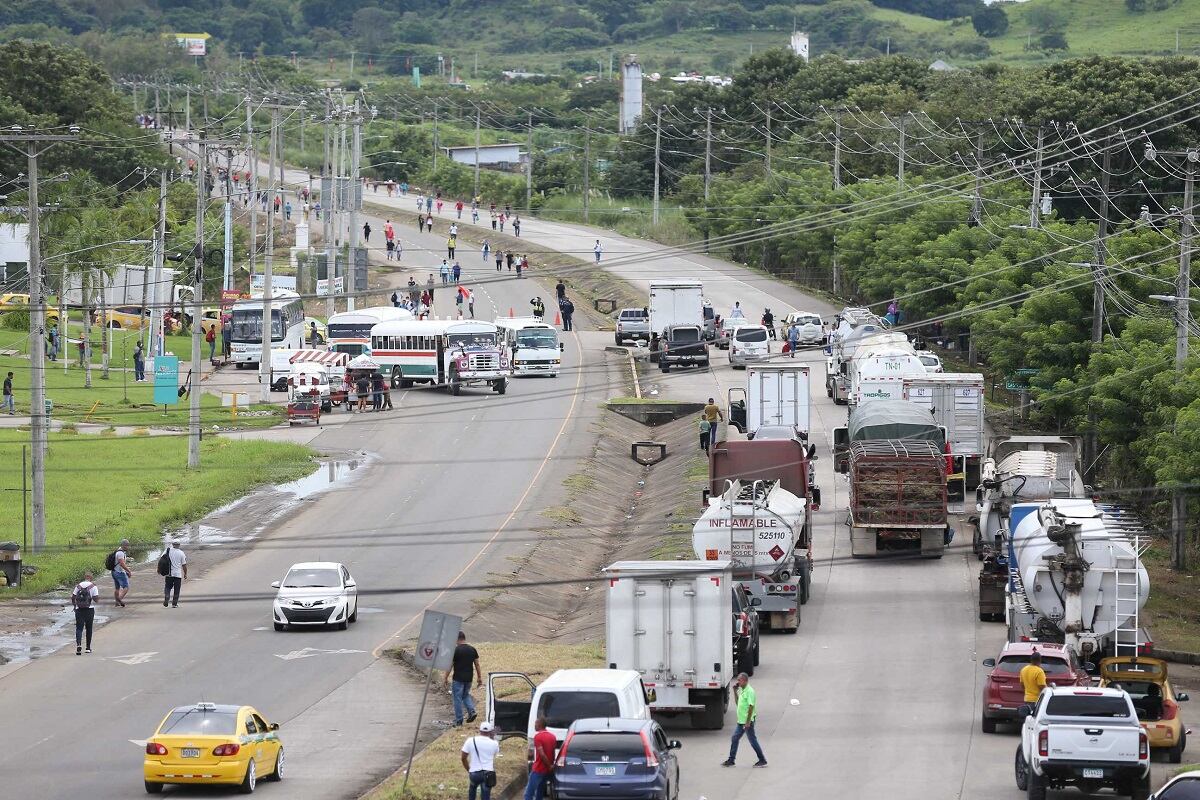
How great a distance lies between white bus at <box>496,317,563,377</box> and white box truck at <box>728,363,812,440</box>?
20080 millimetres

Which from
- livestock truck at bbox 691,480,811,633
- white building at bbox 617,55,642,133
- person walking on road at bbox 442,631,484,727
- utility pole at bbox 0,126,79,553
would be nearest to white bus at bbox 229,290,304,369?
utility pole at bbox 0,126,79,553

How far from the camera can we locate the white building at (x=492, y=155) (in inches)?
7072

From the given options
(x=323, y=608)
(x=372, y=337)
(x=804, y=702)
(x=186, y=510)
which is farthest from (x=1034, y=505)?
(x=372, y=337)

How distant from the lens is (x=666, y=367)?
7938 cm

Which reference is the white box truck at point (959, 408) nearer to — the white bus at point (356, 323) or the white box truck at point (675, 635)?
the white box truck at point (675, 635)

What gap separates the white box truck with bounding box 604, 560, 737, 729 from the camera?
3078cm

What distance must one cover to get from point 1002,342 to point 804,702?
1174 inches

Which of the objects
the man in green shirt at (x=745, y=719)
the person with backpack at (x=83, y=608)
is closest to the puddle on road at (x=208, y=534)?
the person with backpack at (x=83, y=608)

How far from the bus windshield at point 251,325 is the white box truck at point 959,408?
1450 inches

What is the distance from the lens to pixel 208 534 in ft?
169

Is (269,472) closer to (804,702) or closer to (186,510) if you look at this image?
(186,510)

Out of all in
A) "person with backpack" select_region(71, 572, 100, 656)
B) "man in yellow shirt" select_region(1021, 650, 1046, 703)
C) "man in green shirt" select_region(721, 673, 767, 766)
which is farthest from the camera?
"person with backpack" select_region(71, 572, 100, 656)

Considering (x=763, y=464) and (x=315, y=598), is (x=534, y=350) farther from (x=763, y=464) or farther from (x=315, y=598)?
(x=315, y=598)

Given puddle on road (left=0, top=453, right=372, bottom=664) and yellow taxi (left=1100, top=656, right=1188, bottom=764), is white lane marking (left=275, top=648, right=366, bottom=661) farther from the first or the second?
yellow taxi (left=1100, top=656, right=1188, bottom=764)
